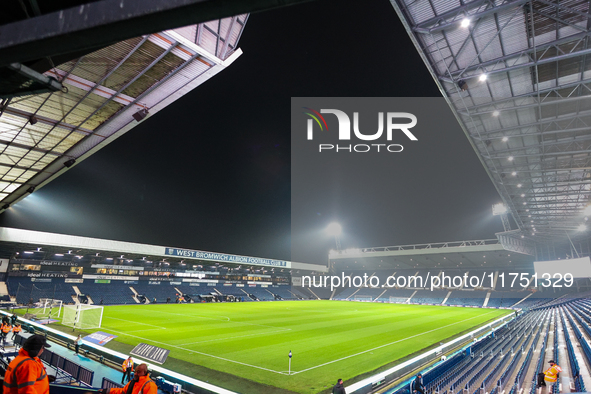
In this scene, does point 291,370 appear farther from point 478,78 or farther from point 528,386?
point 478,78

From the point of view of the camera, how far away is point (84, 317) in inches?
912

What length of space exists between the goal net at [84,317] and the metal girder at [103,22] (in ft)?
81.5

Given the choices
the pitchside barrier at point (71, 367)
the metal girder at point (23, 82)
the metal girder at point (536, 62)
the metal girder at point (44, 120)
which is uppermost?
the metal girder at point (536, 62)

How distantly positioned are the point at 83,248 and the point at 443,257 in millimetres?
57854

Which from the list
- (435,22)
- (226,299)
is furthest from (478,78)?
(226,299)

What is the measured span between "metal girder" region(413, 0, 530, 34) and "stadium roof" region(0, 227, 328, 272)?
136 ft

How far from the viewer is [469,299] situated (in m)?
61.1

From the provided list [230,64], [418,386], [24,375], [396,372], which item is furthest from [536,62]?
[24,375]

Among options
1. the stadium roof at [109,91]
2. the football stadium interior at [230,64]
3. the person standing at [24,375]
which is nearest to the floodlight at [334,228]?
the football stadium interior at [230,64]

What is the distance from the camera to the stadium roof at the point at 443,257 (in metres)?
54.8

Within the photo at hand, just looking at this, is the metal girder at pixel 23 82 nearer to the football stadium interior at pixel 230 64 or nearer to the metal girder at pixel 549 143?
the football stadium interior at pixel 230 64

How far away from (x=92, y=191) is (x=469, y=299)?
64.1 meters

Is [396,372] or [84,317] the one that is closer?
[396,372]

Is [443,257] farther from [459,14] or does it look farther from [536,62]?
[459,14]
